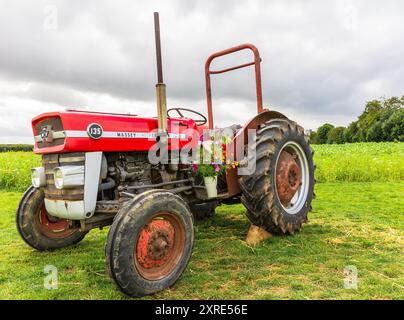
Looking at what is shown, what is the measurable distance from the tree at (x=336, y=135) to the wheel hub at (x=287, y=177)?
2783 inches

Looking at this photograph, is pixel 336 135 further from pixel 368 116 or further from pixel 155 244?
pixel 155 244

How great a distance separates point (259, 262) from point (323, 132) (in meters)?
84.3

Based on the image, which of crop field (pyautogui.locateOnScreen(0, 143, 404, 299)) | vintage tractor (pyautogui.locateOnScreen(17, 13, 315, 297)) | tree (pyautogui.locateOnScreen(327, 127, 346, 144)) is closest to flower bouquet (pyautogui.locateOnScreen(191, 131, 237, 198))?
vintage tractor (pyautogui.locateOnScreen(17, 13, 315, 297))

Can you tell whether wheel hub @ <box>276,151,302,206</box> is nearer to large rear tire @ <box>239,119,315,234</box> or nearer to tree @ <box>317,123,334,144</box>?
large rear tire @ <box>239,119,315,234</box>

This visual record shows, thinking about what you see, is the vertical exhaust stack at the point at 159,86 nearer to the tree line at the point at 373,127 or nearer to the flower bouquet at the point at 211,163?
the flower bouquet at the point at 211,163

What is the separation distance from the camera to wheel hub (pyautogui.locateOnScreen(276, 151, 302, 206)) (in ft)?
15.7

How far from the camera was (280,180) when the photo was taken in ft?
15.7

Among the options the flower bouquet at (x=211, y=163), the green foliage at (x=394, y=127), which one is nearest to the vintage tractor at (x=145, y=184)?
the flower bouquet at (x=211, y=163)

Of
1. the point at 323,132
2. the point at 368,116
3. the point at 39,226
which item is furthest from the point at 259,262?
the point at 323,132

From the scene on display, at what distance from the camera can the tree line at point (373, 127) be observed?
49.7 m

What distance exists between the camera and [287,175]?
15.8ft

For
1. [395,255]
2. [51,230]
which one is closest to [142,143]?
[51,230]
